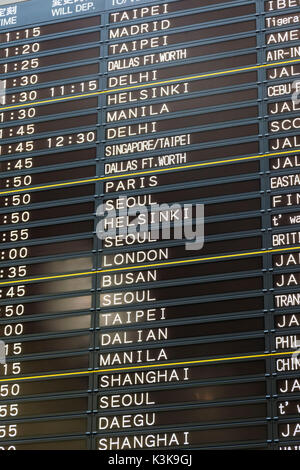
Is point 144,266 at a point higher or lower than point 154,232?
lower

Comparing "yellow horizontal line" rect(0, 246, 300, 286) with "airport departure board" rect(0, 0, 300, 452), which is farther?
"yellow horizontal line" rect(0, 246, 300, 286)

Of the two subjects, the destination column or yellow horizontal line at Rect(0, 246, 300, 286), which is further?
yellow horizontal line at Rect(0, 246, 300, 286)

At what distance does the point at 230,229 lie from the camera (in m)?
9.73

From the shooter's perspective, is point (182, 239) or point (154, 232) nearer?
point (182, 239)

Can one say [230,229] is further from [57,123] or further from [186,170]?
[57,123]

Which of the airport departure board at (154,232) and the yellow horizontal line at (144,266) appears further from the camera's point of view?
the yellow horizontal line at (144,266)

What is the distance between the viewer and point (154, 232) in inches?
392

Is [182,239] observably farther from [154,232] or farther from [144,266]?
[144,266]

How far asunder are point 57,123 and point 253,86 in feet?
7.01

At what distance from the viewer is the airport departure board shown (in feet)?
30.6

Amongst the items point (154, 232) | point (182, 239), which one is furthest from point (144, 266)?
point (182, 239)

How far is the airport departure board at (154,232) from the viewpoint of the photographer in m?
9.32

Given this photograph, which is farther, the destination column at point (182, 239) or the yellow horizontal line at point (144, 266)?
the yellow horizontal line at point (144, 266)

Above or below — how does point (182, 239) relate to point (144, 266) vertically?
above
